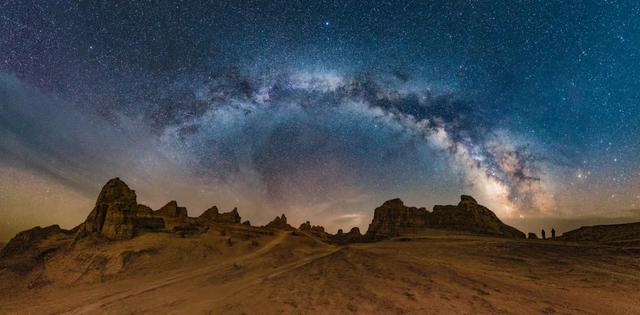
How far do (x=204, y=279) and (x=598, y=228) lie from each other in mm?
46483

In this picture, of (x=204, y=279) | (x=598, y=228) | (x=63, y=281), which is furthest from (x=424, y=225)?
(x=63, y=281)

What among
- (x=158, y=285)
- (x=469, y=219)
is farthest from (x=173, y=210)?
(x=469, y=219)

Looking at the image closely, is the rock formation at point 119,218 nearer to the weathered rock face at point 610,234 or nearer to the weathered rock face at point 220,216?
the weathered rock face at point 220,216

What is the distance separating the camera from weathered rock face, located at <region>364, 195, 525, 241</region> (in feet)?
218

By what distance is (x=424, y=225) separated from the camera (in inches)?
2721

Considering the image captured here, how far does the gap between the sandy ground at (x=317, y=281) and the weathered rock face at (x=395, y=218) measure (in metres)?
34.9

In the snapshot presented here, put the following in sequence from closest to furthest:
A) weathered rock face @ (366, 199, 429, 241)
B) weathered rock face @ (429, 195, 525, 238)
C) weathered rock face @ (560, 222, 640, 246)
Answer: weathered rock face @ (560, 222, 640, 246)
weathered rock face @ (429, 195, 525, 238)
weathered rock face @ (366, 199, 429, 241)

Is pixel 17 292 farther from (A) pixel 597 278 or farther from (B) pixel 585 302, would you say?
(A) pixel 597 278

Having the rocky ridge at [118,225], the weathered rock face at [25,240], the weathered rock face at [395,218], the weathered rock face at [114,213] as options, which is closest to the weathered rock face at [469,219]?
the rocky ridge at [118,225]

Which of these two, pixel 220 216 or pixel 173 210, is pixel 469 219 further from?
pixel 173 210

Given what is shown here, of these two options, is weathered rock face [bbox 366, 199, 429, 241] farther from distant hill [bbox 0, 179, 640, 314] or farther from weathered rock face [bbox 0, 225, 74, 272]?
weathered rock face [bbox 0, 225, 74, 272]

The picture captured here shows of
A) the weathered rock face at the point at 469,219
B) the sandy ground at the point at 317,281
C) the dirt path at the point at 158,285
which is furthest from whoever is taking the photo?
the weathered rock face at the point at 469,219

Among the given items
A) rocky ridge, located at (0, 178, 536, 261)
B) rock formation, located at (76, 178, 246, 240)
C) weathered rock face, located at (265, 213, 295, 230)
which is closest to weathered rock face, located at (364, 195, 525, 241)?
rocky ridge, located at (0, 178, 536, 261)

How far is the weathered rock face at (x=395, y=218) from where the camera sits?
6806 cm
